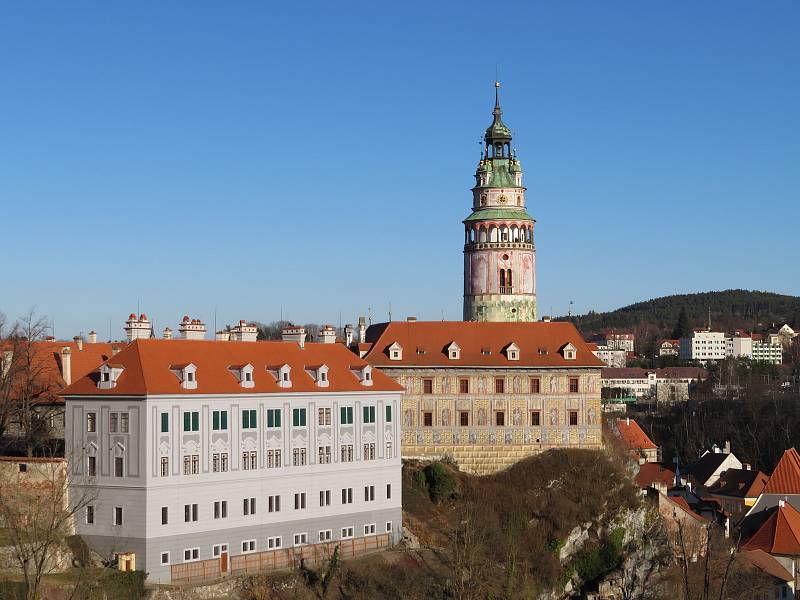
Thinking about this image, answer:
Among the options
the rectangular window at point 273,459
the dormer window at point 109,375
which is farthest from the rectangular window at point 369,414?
the dormer window at point 109,375

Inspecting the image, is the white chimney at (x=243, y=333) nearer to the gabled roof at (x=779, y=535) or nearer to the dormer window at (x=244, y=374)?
the dormer window at (x=244, y=374)

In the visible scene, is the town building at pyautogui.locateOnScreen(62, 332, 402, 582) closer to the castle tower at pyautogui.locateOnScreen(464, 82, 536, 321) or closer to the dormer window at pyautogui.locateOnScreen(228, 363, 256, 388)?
the dormer window at pyautogui.locateOnScreen(228, 363, 256, 388)

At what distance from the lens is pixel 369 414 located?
71.8 m

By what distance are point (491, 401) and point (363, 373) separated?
Answer: 10.3m

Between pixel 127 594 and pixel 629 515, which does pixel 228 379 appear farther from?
pixel 629 515

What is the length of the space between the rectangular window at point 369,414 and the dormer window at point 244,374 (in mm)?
7590

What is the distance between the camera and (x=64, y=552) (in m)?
60.5

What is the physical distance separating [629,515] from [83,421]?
104ft

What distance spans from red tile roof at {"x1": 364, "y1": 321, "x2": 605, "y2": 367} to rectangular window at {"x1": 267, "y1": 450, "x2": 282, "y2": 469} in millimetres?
14253

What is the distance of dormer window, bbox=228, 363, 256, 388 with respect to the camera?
65688 millimetres

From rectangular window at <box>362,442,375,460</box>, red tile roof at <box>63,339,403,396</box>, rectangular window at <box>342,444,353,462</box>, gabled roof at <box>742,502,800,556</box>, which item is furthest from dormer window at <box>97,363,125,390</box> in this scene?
gabled roof at <box>742,502,800,556</box>

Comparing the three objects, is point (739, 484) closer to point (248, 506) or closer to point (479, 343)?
point (479, 343)

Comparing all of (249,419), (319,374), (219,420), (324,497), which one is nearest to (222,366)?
(249,419)

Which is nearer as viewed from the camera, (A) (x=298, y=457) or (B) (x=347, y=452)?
(A) (x=298, y=457)
